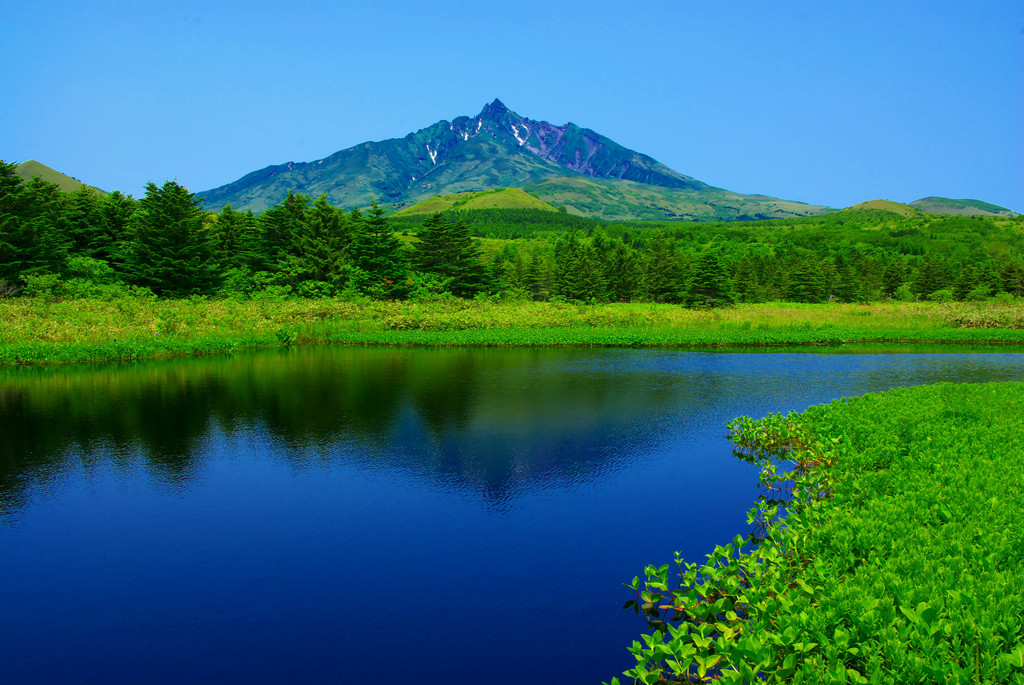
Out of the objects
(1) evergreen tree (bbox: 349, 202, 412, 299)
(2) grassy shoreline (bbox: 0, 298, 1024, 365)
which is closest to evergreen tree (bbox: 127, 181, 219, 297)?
(2) grassy shoreline (bbox: 0, 298, 1024, 365)

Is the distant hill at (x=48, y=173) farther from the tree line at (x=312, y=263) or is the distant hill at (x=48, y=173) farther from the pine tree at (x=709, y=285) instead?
the pine tree at (x=709, y=285)

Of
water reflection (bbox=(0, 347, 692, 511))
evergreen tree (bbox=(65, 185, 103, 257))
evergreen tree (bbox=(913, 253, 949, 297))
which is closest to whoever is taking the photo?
water reflection (bbox=(0, 347, 692, 511))

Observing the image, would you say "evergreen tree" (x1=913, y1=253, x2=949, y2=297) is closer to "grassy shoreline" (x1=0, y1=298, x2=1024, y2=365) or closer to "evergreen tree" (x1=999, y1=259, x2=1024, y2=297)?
"evergreen tree" (x1=999, y1=259, x2=1024, y2=297)

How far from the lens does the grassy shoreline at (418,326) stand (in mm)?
32469

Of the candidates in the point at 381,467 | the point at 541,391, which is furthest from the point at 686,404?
the point at 381,467

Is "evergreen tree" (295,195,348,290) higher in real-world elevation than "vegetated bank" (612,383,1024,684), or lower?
higher

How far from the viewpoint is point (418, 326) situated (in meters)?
44.9

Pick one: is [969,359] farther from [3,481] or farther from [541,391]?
[3,481]

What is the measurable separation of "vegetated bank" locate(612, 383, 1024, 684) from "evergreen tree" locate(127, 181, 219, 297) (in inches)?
1954

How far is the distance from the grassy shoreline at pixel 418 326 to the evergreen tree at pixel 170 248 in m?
4.65

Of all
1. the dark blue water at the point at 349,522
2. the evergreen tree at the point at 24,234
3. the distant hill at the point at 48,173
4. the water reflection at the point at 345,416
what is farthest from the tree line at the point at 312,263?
the distant hill at the point at 48,173

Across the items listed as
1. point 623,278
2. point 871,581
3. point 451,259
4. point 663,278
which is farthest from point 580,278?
point 871,581

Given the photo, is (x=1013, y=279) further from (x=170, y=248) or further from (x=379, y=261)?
(x=170, y=248)

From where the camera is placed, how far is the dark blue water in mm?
7391
